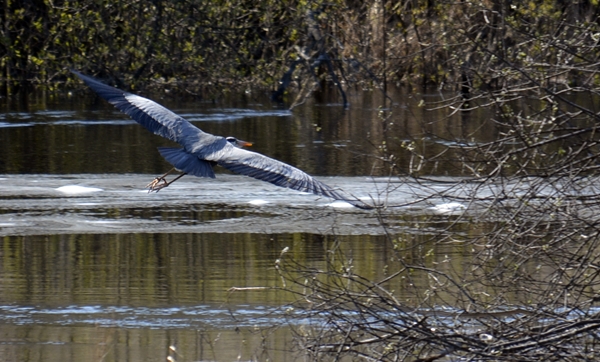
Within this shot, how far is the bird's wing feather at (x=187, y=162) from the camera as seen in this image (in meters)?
6.40

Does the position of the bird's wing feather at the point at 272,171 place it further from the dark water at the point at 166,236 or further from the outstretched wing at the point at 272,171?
the dark water at the point at 166,236

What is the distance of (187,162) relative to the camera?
6.48 metres

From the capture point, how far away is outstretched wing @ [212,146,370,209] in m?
5.82

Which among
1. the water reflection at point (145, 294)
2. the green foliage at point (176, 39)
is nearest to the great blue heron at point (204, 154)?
the water reflection at point (145, 294)

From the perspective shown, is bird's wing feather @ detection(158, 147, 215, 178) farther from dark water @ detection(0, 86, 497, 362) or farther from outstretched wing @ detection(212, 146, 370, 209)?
dark water @ detection(0, 86, 497, 362)

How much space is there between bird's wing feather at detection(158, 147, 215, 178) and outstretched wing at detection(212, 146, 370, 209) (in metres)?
0.10

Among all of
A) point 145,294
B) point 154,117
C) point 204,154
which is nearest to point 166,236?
point 154,117

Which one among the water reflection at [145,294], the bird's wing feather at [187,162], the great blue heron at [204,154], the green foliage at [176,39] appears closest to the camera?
the water reflection at [145,294]

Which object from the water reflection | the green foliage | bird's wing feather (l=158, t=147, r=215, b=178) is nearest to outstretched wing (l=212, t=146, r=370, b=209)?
bird's wing feather (l=158, t=147, r=215, b=178)

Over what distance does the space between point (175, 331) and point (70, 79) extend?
1222 centimetres

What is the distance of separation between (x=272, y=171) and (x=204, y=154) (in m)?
0.64

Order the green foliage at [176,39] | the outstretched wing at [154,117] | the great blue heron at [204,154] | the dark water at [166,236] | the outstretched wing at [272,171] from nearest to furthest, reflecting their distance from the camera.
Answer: the dark water at [166,236], the outstretched wing at [272,171], the great blue heron at [204,154], the outstretched wing at [154,117], the green foliage at [176,39]

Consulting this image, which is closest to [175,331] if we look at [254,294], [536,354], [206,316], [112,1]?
[206,316]

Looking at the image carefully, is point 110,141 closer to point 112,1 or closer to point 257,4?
point 112,1
